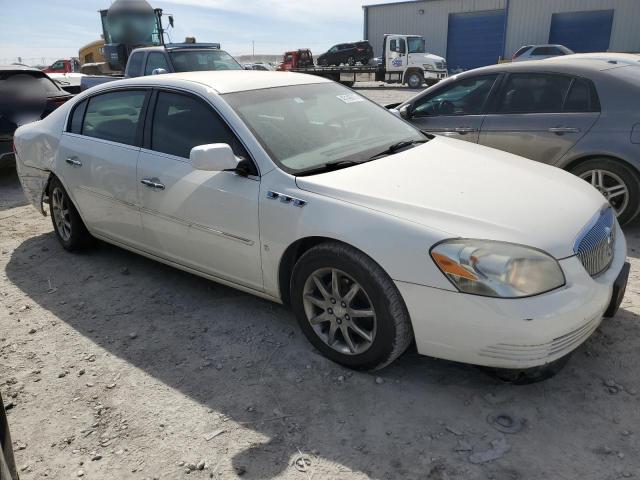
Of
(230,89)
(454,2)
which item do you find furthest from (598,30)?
(230,89)

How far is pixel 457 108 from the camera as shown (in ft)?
18.2

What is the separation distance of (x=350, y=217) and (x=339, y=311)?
1.78 ft

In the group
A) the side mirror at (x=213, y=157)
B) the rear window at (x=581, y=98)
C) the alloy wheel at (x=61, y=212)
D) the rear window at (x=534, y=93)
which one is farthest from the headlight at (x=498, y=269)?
the alloy wheel at (x=61, y=212)

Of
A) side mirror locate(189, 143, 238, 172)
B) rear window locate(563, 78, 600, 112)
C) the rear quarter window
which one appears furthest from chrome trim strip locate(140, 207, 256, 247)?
rear window locate(563, 78, 600, 112)

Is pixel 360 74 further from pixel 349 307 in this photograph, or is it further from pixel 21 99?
pixel 349 307

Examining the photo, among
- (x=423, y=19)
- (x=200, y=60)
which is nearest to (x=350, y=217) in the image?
(x=200, y=60)

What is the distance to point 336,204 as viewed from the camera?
271 centimetres

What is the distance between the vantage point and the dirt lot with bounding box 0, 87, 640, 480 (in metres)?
2.31

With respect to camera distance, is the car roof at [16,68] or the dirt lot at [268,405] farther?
the car roof at [16,68]

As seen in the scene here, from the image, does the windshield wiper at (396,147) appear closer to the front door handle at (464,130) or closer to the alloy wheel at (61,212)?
the front door handle at (464,130)

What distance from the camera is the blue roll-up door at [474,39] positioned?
33.5 meters

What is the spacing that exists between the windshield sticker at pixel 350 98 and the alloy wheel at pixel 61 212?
2.53 meters

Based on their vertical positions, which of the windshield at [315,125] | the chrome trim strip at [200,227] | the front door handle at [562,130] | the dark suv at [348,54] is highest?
the dark suv at [348,54]

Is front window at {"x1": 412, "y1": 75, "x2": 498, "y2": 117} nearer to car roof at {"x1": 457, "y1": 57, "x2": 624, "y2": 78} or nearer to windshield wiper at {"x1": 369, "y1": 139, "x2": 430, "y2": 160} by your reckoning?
car roof at {"x1": 457, "y1": 57, "x2": 624, "y2": 78}
